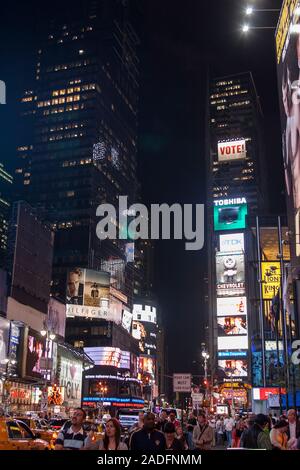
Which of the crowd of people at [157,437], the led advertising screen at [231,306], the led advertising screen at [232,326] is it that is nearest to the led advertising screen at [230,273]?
the led advertising screen at [231,306]

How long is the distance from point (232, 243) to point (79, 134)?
276 feet

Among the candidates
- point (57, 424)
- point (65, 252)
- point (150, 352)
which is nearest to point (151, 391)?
point (150, 352)

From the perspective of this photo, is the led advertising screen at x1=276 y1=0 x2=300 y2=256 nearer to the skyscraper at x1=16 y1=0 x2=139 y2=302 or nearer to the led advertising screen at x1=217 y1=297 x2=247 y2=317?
the led advertising screen at x1=217 y1=297 x2=247 y2=317

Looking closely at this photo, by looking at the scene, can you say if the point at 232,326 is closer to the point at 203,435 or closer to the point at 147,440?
the point at 203,435

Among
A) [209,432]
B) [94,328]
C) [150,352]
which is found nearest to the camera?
[209,432]

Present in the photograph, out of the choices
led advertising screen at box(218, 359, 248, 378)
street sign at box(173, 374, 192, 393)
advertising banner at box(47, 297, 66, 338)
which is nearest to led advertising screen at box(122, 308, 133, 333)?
led advertising screen at box(218, 359, 248, 378)

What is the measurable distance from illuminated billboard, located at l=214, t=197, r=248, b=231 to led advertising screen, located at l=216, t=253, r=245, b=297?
583cm

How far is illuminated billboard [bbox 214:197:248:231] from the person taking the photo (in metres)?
99.4

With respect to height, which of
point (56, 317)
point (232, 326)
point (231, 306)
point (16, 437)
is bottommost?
point (16, 437)

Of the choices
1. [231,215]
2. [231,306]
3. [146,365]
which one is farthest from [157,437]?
[146,365]

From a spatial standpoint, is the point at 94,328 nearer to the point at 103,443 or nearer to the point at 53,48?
the point at 53,48

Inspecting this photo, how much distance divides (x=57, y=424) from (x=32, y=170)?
147339mm

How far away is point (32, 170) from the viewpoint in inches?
6649

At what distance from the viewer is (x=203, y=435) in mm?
13805
